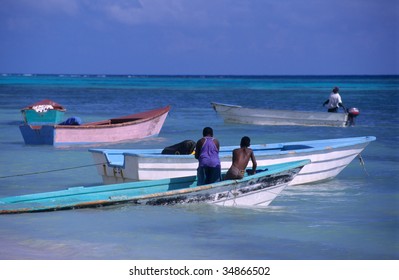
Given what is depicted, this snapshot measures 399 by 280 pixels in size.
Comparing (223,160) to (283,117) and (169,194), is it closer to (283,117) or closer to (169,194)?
(169,194)

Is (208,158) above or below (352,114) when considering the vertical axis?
below

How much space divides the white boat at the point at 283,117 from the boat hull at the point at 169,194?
17673mm

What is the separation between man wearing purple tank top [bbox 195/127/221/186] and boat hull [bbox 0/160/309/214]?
0.37 metres

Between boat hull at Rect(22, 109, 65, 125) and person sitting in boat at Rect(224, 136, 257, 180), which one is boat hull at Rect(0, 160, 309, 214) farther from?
boat hull at Rect(22, 109, 65, 125)

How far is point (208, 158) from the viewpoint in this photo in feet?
38.7

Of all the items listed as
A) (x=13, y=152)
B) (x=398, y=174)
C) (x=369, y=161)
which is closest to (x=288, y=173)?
(x=398, y=174)

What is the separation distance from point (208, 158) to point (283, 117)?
19.2 metres

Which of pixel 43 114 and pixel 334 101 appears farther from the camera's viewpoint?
pixel 334 101

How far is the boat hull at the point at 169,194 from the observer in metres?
11.2

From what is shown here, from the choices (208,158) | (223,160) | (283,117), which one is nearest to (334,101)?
(283,117)

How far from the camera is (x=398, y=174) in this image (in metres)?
17.0

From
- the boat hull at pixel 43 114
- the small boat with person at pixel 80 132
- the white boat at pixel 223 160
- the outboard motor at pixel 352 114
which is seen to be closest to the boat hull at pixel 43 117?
the boat hull at pixel 43 114

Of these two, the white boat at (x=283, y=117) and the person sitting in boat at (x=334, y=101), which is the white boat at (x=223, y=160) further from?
the white boat at (x=283, y=117)
